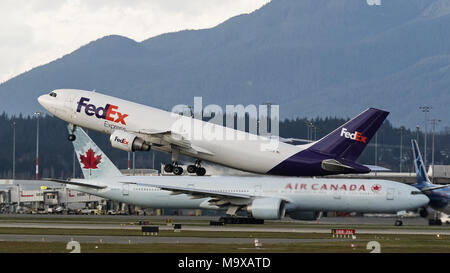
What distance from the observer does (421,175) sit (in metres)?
152

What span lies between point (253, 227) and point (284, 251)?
37624mm

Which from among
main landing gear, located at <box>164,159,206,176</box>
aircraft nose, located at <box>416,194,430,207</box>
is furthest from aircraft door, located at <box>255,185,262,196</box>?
main landing gear, located at <box>164,159,206,176</box>

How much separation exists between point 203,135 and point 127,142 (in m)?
5.93

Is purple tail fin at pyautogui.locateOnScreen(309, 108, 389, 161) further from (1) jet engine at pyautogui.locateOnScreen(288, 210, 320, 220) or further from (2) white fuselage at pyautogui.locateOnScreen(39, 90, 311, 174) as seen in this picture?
(1) jet engine at pyautogui.locateOnScreen(288, 210, 320, 220)

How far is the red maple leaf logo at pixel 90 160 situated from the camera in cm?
13800

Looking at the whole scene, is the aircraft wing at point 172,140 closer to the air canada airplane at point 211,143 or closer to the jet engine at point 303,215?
the air canada airplane at point 211,143

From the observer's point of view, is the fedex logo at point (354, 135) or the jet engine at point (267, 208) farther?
the jet engine at point (267, 208)

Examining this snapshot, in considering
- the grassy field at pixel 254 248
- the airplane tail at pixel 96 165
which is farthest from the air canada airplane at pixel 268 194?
the grassy field at pixel 254 248

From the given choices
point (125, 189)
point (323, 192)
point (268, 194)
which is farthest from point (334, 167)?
point (125, 189)

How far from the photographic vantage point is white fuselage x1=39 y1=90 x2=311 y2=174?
7344 centimetres

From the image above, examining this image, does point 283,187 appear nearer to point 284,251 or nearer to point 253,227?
point 253,227

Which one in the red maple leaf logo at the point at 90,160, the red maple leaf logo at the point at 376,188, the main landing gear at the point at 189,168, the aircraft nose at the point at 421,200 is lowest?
the aircraft nose at the point at 421,200

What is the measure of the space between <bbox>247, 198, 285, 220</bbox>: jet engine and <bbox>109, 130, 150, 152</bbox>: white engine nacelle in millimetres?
42699
